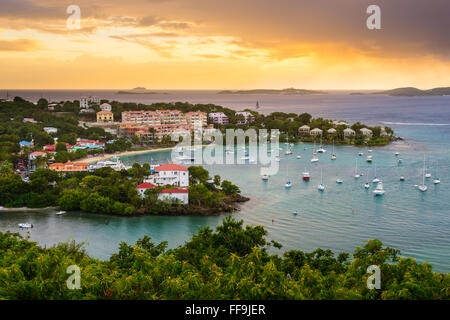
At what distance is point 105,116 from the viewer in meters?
29.4

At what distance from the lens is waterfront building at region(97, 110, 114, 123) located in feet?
95.6

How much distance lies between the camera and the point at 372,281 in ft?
15.3

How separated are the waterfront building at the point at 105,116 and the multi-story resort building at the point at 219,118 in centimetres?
729

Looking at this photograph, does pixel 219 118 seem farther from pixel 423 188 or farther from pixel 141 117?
pixel 423 188

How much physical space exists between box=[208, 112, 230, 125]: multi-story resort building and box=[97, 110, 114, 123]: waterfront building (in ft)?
Answer: 23.9

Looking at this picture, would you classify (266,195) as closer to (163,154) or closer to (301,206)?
(301,206)

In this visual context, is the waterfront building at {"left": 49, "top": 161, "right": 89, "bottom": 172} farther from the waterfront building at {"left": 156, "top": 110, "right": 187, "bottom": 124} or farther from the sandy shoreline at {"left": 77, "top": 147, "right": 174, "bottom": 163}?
the waterfront building at {"left": 156, "top": 110, "right": 187, "bottom": 124}

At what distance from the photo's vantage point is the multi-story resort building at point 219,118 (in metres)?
30.5

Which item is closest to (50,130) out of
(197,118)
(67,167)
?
(67,167)

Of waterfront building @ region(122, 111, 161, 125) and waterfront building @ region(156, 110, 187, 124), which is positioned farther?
waterfront building @ region(156, 110, 187, 124)

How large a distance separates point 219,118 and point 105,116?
8384 mm

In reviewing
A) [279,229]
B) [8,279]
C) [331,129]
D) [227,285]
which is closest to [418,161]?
[331,129]

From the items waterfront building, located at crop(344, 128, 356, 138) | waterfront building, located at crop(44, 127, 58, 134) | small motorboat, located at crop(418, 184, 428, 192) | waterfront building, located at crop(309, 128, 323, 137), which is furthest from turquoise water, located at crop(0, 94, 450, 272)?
waterfront building, located at crop(44, 127, 58, 134)

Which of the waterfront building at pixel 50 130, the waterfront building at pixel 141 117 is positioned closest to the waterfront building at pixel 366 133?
the waterfront building at pixel 141 117
